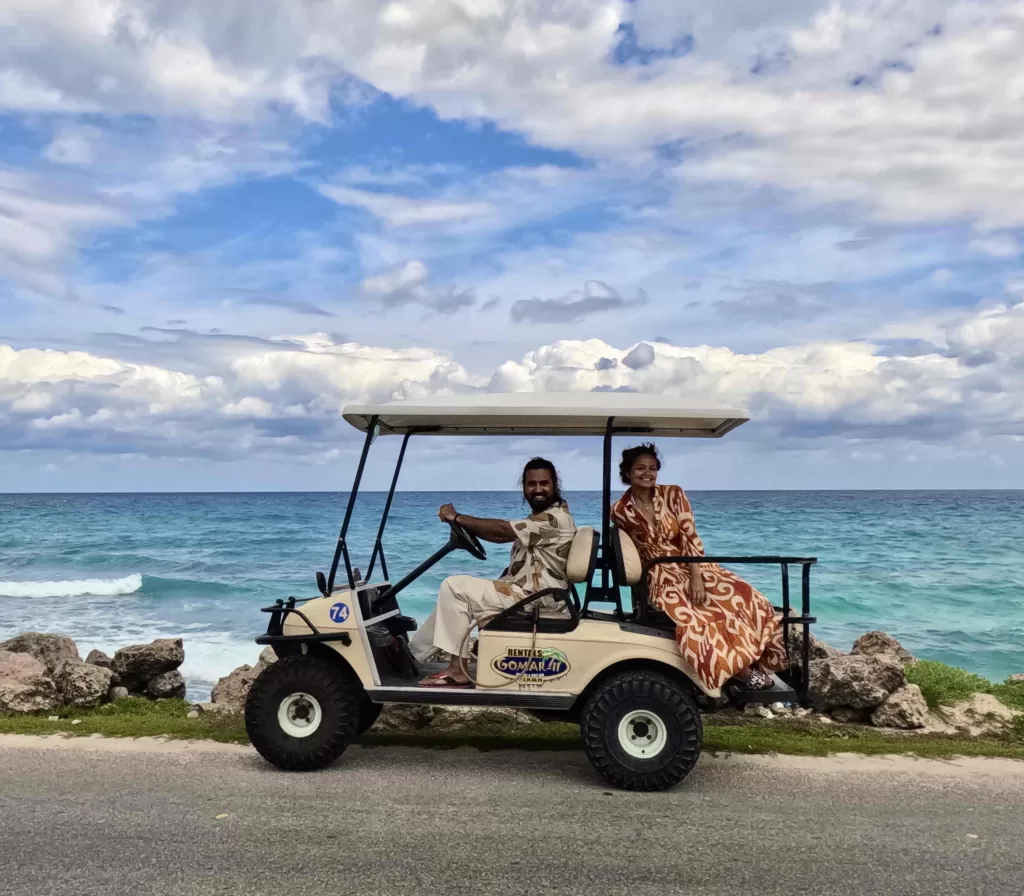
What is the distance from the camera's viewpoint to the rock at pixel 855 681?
7715mm

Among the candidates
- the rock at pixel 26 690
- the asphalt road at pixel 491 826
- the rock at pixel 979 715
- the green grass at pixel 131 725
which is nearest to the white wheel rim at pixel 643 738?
the asphalt road at pixel 491 826

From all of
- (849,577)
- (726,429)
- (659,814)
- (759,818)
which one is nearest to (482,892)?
(659,814)

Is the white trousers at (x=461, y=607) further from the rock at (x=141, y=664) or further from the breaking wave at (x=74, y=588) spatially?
the breaking wave at (x=74, y=588)

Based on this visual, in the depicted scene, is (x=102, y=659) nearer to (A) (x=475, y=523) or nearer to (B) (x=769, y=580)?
(A) (x=475, y=523)

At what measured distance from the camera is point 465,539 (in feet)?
19.7

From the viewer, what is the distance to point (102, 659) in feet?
38.4

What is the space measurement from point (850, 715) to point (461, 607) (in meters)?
3.73

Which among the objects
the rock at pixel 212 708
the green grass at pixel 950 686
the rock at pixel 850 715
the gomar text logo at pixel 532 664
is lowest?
the rock at pixel 212 708

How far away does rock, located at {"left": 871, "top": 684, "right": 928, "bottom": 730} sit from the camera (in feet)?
25.0

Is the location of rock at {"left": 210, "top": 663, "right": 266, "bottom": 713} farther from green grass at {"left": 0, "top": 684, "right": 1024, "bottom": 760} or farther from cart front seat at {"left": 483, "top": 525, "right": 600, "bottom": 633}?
cart front seat at {"left": 483, "top": 525, "right": 600, "bottom": 633}

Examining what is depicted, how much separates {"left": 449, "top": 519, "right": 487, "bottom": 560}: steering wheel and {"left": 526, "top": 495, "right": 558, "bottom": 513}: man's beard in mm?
401

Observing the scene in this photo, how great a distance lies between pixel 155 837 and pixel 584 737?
2.28m

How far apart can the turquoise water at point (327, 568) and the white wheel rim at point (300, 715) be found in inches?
67.1

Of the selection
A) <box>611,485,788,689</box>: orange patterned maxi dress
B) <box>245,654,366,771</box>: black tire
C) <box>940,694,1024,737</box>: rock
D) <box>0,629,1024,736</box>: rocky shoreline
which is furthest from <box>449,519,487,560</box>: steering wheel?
<box>940,694,1024,737</box>: rock
